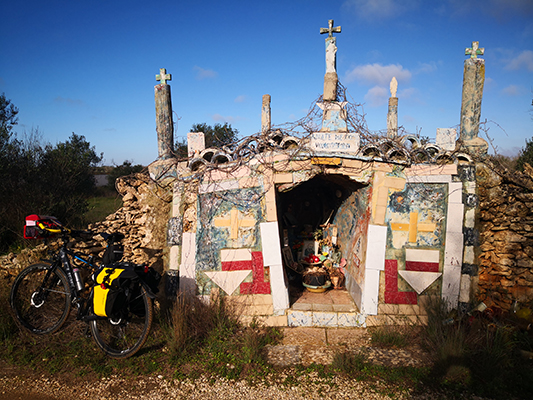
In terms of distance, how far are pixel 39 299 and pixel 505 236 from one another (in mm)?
7265

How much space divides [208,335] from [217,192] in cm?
227

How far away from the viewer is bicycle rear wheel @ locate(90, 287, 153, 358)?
4.17 meters

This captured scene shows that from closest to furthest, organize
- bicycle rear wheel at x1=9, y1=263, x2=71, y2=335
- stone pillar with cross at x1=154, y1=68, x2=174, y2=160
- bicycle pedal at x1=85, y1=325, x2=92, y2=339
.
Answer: bicycle pedal at x1=85, y1=325, x2=92, y2=339, bicycle rear wheel at x1=9, y1=263, x2=71, y2=335, stone pillar with cross at x1=154, y1=68, x2=174, y2=160

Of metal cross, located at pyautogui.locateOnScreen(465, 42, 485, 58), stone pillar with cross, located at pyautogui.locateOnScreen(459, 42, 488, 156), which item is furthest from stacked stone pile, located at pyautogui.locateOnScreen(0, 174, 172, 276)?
metal cross, located at pyautogui.locateOnScreen(465, 42, 485, 58)

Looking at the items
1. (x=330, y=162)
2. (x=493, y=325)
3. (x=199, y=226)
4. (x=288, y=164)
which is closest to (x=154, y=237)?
(x=199, y=226)

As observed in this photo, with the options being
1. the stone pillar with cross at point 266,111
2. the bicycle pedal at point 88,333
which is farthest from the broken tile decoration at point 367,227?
the stone pillar with cross at point 266,111

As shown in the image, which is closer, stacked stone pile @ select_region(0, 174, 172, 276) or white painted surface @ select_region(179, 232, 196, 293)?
white painted surface @ select_region(179, 232, 196, 293)

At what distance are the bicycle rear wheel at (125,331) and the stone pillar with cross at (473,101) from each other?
5.72m

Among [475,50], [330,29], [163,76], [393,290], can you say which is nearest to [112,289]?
[163,76]

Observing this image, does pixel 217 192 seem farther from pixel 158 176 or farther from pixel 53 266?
pixel 53 266

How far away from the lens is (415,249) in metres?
5.39

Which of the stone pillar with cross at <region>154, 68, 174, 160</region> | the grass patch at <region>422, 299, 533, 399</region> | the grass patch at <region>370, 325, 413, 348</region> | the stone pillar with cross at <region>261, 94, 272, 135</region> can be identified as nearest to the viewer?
the grass patch at <region>422, 299, 533, 399</region>

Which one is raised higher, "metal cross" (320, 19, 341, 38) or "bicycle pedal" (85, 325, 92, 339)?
"metal cross" (320, 19, 341, 38)

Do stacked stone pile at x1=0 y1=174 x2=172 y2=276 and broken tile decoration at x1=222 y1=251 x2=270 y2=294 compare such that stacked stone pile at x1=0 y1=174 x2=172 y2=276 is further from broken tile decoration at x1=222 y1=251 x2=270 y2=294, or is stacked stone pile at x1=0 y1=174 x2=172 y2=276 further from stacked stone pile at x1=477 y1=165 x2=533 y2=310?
stacked stone pile at x1=477 y1=165 x2=533 y2=310
